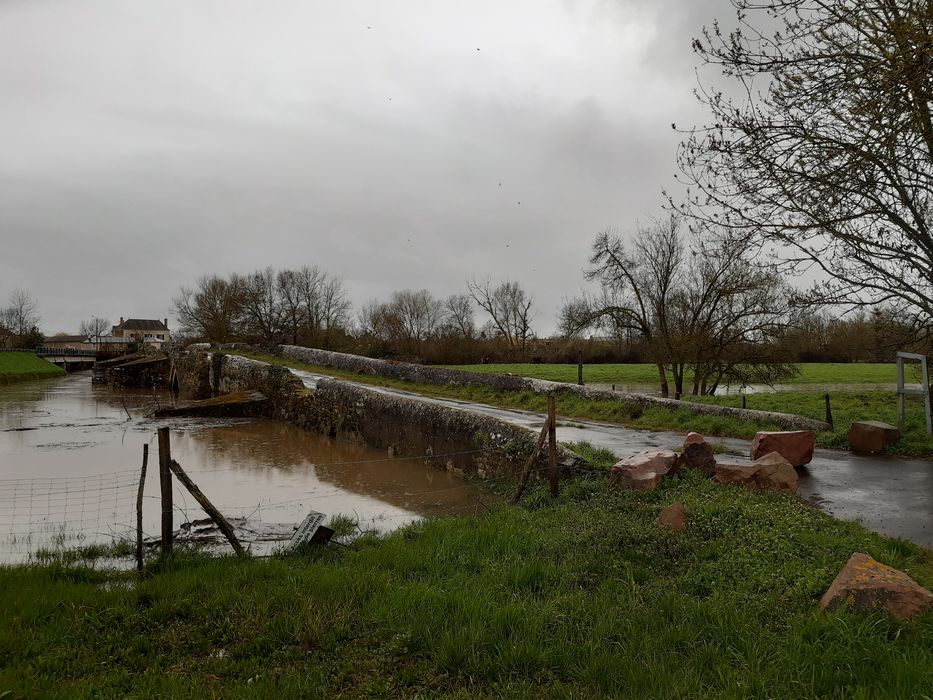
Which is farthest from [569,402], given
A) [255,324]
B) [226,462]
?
[255,324]

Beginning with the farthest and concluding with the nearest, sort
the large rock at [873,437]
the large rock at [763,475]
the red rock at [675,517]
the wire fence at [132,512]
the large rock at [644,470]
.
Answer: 1. the large rock at [873,437]
2. the large rock at [644,470]
3. the large rock at [763,475]
4. the wire fence at [132,512]
5. the red rock at [675,517]

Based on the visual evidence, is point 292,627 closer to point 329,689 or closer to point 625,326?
point 329,689

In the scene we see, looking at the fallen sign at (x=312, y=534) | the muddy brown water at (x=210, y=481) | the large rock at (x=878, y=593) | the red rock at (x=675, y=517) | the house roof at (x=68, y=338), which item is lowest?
the muddy brown water at (x=210, y=481)

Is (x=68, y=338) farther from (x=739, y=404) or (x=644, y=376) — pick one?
(x=739, y=404)

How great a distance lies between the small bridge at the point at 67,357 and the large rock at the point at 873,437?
221 feet

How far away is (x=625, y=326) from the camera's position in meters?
26.4

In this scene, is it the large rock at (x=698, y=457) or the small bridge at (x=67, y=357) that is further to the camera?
the small bridge at (x=67, y=357)

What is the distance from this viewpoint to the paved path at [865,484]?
23.2 ft

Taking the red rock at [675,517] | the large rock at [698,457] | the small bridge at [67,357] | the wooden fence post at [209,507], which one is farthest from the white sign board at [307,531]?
the small bridge at [67,357]

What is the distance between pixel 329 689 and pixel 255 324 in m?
51.0

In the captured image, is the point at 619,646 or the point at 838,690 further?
the point at 619,646

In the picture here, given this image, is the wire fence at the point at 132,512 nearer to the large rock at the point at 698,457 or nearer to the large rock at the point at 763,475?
the large rock at the point at 698,457

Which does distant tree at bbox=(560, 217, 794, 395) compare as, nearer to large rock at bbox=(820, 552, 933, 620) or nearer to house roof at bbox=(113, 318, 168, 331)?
large rock at bbox=(820, 552, 933, 620)

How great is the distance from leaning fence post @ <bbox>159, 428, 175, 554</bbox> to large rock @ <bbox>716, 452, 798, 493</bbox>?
6.84 meters
